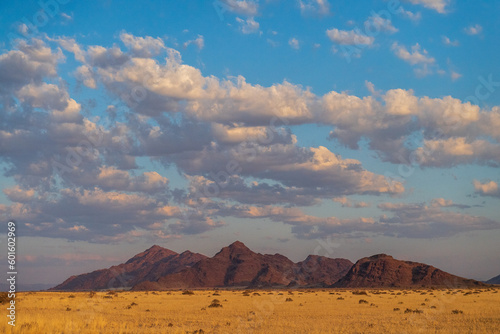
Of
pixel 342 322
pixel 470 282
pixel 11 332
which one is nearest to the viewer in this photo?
pixel 11 332

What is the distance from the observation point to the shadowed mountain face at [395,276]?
16825 centimetres

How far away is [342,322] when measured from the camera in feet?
99.3

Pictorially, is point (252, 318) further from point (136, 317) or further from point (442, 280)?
point (442, 280)

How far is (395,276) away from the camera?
580 ft

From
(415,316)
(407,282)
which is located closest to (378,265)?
(407,282)

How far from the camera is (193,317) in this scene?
34.1 metres

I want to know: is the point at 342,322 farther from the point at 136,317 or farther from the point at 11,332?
Answer: the point at 11,332

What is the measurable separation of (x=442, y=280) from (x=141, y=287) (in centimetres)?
12042

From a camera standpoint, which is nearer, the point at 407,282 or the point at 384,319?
the point at 384,319

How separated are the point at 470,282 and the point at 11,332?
175 meters

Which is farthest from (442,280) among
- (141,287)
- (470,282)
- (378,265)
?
(141,287)

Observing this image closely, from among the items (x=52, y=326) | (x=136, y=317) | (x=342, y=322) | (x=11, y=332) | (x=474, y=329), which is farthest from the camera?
(x=136, y=317)

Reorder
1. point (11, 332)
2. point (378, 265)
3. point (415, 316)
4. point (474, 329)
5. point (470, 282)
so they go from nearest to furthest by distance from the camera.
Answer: point (11, 332), point (474, 329), point (415, 316), point (470, 282), point (378, 265)

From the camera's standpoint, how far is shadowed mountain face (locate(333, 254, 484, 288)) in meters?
168
